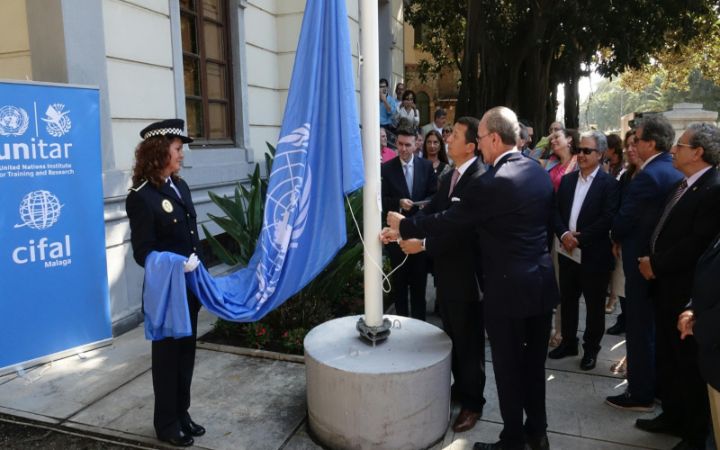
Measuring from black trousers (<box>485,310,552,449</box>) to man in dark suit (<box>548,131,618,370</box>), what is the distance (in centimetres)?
149

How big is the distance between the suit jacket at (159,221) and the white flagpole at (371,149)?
1112mm

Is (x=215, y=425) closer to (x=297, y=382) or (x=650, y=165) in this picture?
(x=297, y=382)

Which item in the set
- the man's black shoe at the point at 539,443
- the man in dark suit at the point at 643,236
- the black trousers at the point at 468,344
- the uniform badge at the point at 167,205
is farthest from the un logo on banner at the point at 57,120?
the man in dark suit at the point at 643,236

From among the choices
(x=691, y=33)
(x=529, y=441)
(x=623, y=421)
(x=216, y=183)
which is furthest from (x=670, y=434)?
(x=691, y=33)

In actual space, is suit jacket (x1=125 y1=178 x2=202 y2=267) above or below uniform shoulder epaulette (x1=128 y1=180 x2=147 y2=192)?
below

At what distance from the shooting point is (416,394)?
330 cm

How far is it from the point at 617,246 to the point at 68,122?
14.8 feet

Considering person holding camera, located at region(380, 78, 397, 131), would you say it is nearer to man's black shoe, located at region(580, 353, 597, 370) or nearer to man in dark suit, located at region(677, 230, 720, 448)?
man's black shoe, located at region(580, 353, 597, 370)

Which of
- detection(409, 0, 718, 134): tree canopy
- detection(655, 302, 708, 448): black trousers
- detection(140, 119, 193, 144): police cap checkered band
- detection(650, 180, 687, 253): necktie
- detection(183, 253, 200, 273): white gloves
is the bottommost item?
detection(655, 302, 708, 448): black trousers

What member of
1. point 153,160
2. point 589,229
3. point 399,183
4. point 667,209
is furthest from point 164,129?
point 589,229

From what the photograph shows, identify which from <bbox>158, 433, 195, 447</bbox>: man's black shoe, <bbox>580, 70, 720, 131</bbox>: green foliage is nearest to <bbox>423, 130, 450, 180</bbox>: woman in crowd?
<bbox>158, 433, 195, 447</bbox>: man's black shoe

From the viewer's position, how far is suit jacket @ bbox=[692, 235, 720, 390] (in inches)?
97.4

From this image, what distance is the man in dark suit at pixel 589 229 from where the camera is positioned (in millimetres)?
4543

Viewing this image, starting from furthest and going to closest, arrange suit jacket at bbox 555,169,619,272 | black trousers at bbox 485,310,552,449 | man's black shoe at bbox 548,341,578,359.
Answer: man's black shoe at bbox 548,341,578,359
suit jacket at bbox 555,169,619,272
black trousers at bbox 485,310,552,449
